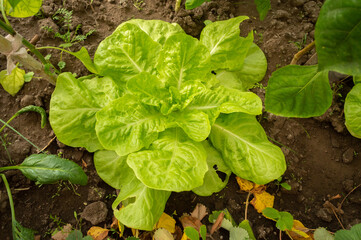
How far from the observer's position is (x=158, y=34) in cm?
166

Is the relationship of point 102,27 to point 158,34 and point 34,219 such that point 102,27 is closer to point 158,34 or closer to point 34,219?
point 158,34

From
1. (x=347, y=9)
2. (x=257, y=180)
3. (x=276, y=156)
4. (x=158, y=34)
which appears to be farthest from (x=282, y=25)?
(x=347, y=9)

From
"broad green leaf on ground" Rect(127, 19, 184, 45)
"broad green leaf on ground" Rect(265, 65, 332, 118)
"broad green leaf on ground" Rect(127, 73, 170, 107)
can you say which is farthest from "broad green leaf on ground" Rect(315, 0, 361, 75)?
"broad green leaf on ground" Rect(127, 19, 184, 45)

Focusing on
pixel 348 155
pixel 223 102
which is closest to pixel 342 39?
pixel 223 102

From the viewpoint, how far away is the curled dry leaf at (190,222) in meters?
1.53

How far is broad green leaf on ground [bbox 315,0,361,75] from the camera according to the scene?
0.70 metres

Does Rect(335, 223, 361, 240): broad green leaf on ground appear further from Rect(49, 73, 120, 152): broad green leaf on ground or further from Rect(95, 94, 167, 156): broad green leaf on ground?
Rect(49, 73, 120, 152): broad green leaf on ground

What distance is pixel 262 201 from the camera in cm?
162

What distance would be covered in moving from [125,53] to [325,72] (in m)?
1.02

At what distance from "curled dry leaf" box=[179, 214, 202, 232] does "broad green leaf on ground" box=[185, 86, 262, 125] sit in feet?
1.96

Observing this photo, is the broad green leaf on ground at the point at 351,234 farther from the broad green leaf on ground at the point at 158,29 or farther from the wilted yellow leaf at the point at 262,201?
the broad green leaf on ground at the point at 158,29

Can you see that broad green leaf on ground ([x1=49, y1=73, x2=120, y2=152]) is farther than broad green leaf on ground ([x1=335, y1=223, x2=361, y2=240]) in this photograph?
Yes

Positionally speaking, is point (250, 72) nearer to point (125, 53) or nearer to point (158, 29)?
point (158, 29)

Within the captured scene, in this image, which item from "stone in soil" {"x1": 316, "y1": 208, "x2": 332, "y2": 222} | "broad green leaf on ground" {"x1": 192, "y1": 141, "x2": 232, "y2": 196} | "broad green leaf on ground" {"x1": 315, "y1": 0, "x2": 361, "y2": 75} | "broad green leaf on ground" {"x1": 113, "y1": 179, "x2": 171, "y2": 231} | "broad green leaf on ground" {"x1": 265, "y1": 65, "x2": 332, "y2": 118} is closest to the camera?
"broad green leaf on ground" {"x1": 315, "y1": 0, "x2": 361, "y2": 75}
